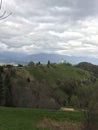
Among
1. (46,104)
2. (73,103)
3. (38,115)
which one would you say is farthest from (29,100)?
(38,115)

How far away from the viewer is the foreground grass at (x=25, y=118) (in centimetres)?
2763

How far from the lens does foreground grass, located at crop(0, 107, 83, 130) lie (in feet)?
90.7

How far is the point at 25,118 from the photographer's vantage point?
3369cm

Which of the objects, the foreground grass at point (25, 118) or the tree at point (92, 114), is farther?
the foreground grass at point (25, 118)

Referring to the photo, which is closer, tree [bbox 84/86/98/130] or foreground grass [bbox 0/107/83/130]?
tree [bbox 84/86/98/130]

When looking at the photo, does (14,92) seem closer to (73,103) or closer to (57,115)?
(73,103)

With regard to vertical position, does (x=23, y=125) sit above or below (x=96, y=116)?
below

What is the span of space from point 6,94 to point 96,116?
7085 cm

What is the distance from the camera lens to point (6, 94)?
87.7 m

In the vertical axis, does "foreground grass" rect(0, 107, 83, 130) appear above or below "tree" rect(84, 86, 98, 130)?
below

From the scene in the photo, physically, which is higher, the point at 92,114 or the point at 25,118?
the point at 92,114

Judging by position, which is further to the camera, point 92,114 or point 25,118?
point 25,118

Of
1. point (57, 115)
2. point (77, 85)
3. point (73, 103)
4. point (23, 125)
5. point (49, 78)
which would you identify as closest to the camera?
point (23, 125)

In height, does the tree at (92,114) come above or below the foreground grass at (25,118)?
above
